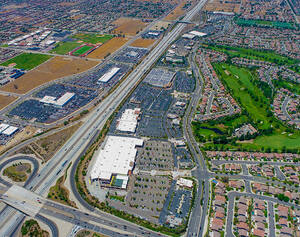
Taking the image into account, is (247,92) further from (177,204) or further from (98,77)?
A: (98,77)

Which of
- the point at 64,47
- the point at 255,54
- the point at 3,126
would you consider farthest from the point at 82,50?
the point at 255,54

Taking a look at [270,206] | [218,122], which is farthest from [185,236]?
[218,122]

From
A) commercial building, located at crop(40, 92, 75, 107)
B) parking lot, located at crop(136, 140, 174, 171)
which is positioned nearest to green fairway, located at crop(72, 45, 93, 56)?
commercial building, located at crop(40, 92, 75, 107)

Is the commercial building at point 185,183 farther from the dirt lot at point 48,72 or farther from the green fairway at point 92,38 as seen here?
the green fairway at point 92,38

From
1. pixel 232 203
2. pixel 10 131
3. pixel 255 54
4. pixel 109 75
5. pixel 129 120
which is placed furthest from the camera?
pixel 255 54

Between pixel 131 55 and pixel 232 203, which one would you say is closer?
pixel 232 203

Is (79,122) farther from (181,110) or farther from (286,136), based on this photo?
(286,136)
